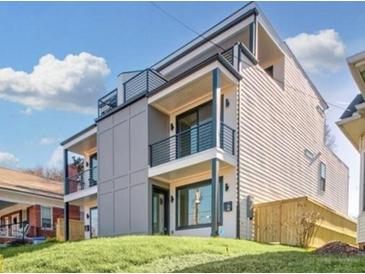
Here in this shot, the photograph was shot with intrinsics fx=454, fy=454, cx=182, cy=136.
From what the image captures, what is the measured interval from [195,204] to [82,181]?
8.59 meters

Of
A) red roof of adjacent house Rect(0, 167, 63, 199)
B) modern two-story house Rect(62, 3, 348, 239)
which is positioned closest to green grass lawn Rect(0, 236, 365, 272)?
modern two-story house Rect(62, 3, 348, 239)

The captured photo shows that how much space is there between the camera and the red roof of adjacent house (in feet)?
81.4

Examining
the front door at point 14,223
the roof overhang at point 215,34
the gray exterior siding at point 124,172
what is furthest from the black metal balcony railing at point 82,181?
the roof overhang at point 215,34

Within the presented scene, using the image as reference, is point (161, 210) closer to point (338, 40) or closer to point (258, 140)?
point (258, 140)

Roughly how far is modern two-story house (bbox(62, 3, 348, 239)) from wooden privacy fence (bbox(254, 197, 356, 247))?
0.46 metres

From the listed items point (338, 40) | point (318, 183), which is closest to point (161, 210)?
point (338, 40)

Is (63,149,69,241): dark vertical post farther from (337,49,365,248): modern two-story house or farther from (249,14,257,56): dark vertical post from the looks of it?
(337,49,365,248): modern two-story house

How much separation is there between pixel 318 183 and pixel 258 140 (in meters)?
7.90

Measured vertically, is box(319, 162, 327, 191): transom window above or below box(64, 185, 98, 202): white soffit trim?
above

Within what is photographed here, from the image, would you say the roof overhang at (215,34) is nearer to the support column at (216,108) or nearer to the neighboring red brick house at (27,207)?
the support column at (216,108)

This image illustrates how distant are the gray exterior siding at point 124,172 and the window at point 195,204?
51.6 inches

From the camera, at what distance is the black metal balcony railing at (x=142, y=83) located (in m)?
17.8

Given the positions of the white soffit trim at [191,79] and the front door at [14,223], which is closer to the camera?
the white soffit trim at [191,79]

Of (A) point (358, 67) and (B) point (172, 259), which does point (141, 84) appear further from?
(B) point (172, 259)
